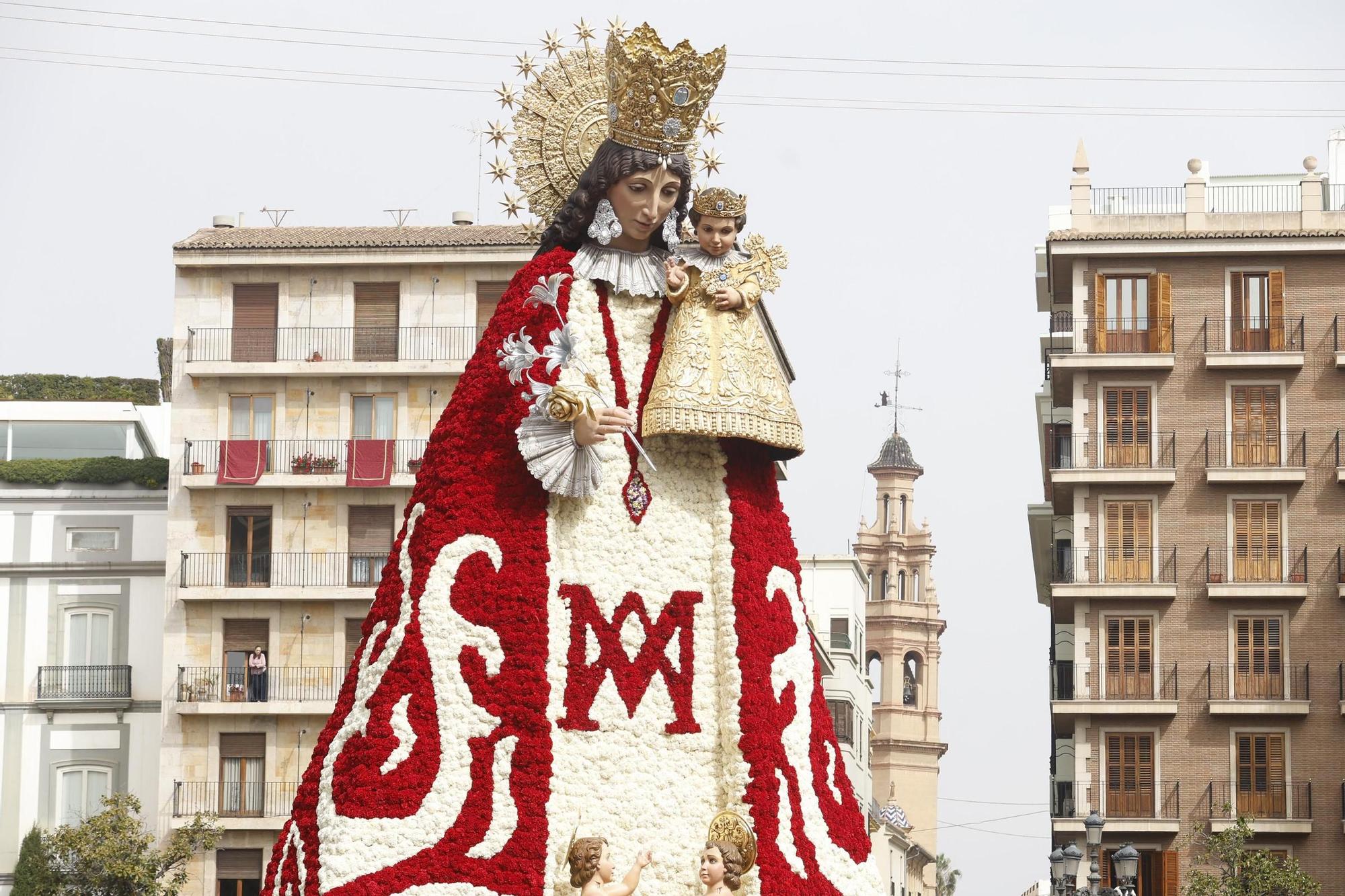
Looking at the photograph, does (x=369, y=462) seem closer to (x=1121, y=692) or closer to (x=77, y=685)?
(x=77, y=685)

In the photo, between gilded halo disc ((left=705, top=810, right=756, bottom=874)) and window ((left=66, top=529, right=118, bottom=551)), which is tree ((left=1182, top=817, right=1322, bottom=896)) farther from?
gilded halo disc ((left=705, top=810, right=756, bottom=874))

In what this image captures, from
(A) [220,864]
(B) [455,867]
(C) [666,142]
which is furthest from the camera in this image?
(A) [220,864]

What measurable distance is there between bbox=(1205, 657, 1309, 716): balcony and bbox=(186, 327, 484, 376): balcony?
15.8 meters

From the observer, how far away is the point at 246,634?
4875 cm

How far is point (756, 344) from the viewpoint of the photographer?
65.0 feet

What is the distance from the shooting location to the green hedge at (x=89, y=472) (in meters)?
50.9

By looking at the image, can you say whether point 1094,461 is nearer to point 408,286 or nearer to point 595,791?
point 408,286

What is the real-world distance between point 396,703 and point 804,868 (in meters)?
3.24

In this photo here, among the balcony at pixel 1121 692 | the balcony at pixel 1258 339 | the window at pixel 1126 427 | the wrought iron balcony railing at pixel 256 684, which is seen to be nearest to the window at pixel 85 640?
the wrought iron balcony railing at pixel 256 684

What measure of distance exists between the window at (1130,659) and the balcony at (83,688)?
19.2m

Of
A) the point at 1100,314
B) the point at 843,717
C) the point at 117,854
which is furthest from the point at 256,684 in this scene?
the point at 843,717

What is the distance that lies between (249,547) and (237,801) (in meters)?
4.84

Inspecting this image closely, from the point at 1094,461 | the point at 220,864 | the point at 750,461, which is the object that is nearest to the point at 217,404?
the point at 220,864

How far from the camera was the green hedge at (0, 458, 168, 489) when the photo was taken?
167 feet
